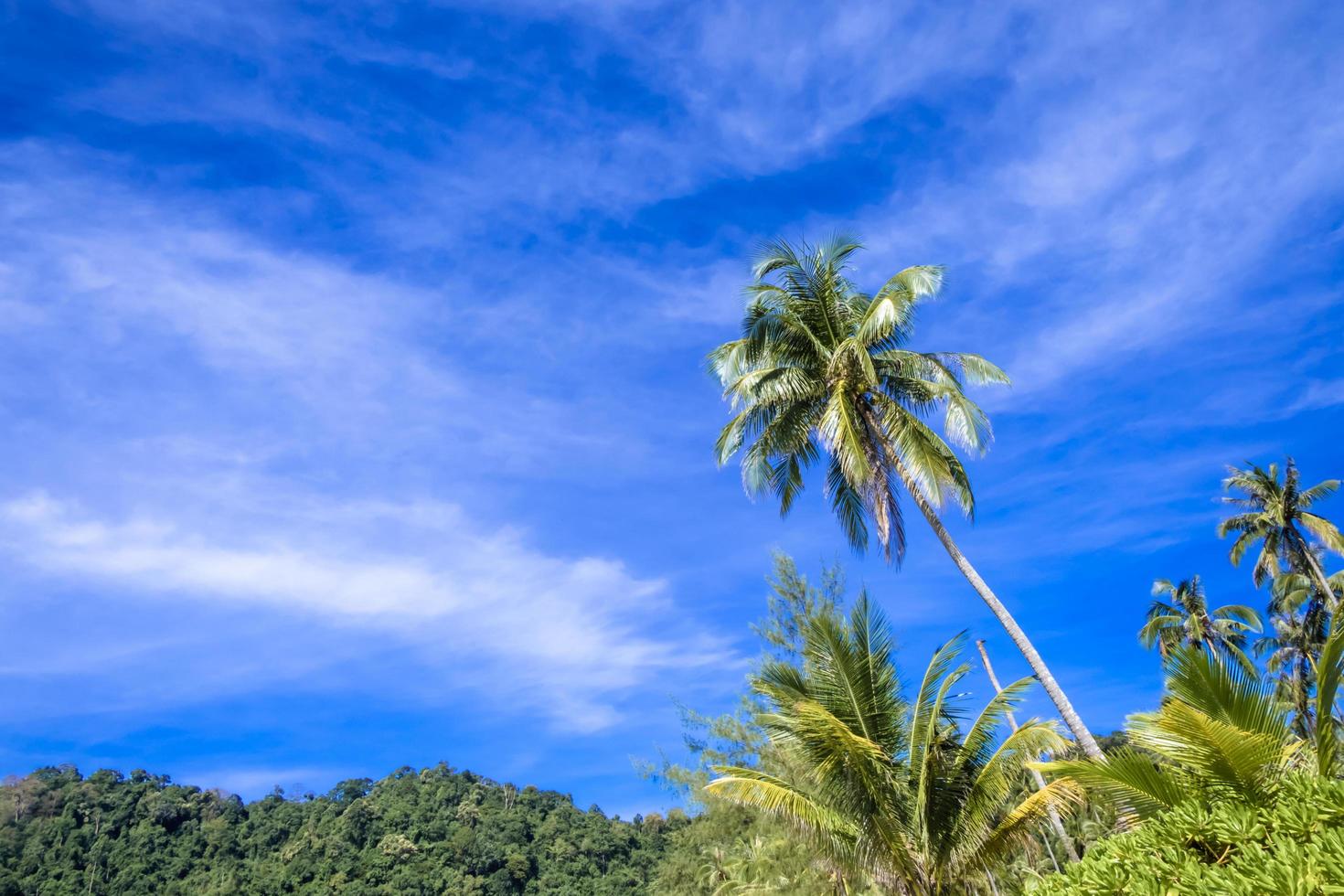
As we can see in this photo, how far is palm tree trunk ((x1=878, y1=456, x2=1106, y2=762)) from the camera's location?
12.1 m

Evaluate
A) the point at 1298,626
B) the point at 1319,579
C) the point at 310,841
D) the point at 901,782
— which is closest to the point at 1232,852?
the point at 901,782

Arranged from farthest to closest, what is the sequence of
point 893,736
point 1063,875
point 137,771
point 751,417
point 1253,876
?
point 137,771 → point 751,417 → point 893,736 → point 1063,875 → point 1253,876

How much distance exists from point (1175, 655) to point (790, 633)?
16520 millimetres

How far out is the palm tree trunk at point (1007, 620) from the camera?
12.1 meters

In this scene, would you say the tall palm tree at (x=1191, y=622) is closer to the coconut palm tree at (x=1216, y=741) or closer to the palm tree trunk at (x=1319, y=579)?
the palm tree trunk at (x=1319, y=579)

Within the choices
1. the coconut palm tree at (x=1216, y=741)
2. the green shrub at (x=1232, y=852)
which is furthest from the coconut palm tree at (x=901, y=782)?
the green shrub at (x=1232, y=852)

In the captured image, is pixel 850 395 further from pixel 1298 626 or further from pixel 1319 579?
pixel 1298 626

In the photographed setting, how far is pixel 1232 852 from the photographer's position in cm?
545

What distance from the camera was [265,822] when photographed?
3839 inches

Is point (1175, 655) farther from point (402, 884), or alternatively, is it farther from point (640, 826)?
point (640, 826)

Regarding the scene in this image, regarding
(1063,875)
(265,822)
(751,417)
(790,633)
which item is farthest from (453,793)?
(1063,875)

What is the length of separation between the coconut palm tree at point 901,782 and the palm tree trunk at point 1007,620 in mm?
347

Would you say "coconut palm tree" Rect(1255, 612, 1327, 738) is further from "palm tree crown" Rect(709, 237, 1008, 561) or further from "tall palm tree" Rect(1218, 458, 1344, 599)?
"palm tree crown" Rect(709, 237, 1008, 561)

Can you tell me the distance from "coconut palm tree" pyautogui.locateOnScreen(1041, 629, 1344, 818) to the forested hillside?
7511cm
